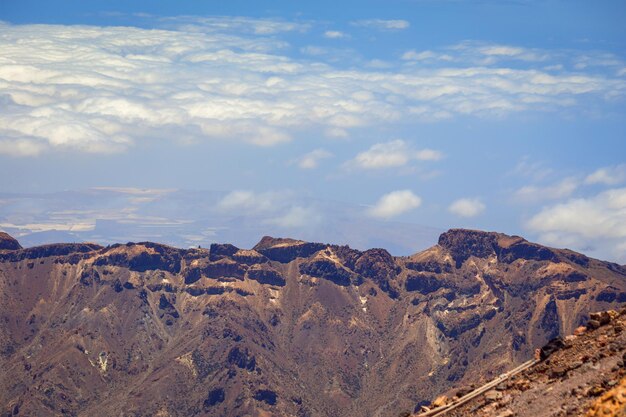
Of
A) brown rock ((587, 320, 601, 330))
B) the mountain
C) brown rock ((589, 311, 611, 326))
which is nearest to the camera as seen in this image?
the mountain

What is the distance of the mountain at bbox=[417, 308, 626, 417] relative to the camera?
87.6m

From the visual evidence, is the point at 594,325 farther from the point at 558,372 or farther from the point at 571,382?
the point at 571,382

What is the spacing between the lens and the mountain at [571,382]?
287ft

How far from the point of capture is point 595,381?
9269cm

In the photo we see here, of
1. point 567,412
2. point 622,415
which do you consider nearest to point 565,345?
point 567,412

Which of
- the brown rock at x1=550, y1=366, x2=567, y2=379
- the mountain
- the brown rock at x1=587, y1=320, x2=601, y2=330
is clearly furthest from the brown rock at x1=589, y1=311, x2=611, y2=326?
the brown rock at x1=550, y1=366, x2=567, y2=379

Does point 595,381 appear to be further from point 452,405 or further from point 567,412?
point 452,405

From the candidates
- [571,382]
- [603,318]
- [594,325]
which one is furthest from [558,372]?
[603,318]

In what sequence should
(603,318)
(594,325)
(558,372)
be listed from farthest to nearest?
(594,325) < (603,318) < (558,372)

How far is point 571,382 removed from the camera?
312 feet

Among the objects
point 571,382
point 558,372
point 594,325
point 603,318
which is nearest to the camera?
point 571,382

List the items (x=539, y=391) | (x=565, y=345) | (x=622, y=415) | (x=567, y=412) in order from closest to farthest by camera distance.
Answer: (x=622, y=415), (x=567, y=412), (x=539, y=391), (x=565, y=345)

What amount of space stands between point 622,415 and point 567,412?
1494cm

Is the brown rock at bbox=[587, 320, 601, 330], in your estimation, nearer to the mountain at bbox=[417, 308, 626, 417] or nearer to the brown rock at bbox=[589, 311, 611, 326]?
the mountain at bbox=[417, 308, 626, 417]
